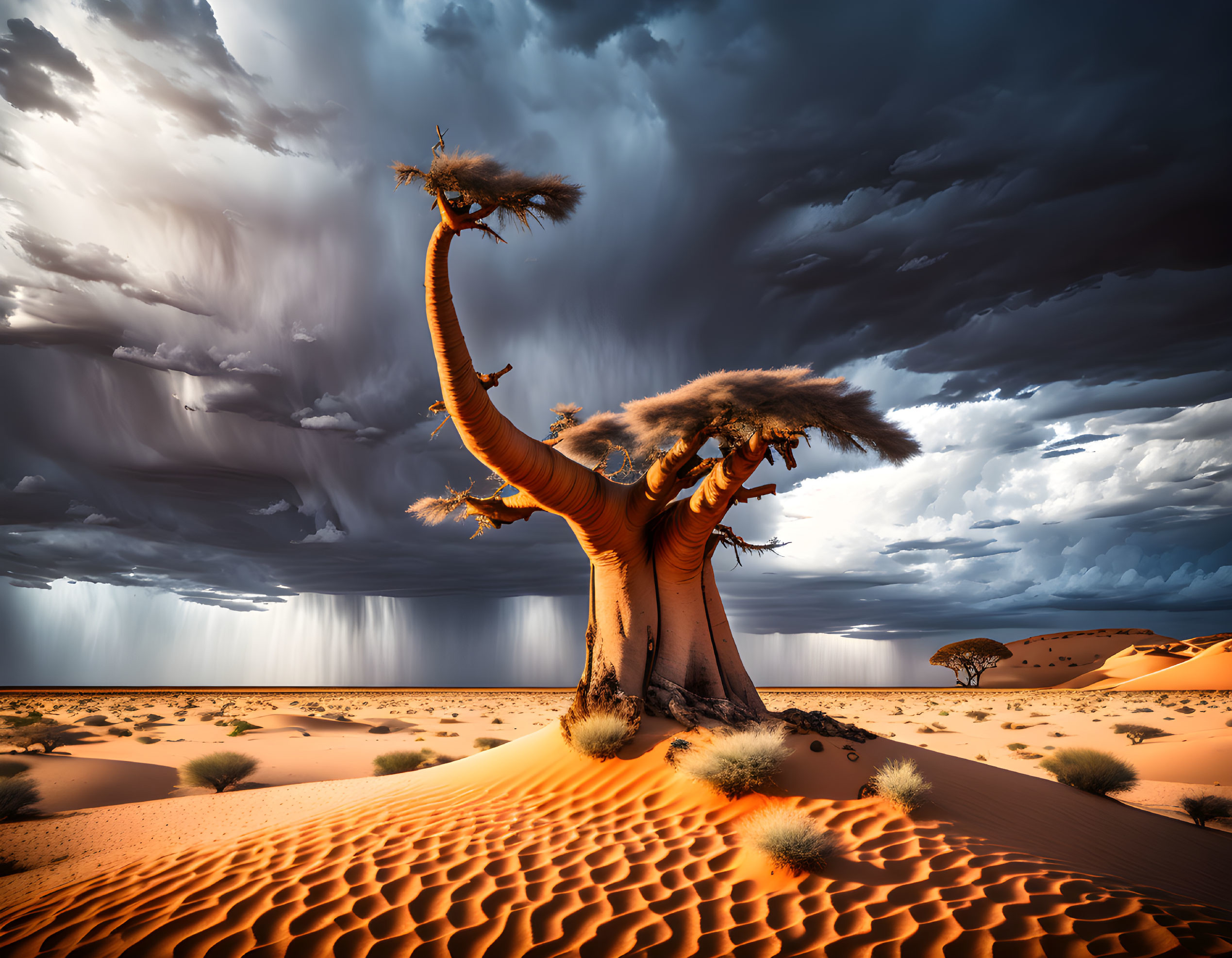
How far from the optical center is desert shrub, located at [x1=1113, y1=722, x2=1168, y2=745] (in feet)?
53.8

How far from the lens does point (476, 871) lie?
17.5ft

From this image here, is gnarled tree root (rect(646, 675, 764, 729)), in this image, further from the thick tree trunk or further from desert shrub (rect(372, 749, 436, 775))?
desert shrub (rect(372, 749, 436, 775))

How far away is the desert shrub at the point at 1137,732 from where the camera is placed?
16406 mm

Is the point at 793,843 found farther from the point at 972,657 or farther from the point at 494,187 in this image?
the point at 972,657

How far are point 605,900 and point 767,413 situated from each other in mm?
6061

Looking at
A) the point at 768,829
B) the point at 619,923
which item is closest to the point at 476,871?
the point at 619,923

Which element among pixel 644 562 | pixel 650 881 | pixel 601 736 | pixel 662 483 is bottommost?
pixel 650 881

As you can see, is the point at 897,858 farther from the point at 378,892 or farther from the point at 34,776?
the point at 34,776

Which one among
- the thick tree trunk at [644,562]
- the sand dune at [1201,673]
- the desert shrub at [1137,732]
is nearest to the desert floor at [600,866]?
the thick tree trunk at [644,562]

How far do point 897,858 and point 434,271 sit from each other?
309 inches

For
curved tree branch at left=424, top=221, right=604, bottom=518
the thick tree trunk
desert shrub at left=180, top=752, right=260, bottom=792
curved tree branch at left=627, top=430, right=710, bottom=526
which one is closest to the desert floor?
desert shrub at left=180, top=752, right=260, bottom=792

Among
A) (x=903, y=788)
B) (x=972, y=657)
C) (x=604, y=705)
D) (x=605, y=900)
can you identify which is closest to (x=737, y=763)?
(x=903, y=788)

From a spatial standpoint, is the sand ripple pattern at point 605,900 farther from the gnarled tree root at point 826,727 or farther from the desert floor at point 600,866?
the gnarled tree root at point 826,727

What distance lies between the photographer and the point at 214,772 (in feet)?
39.0
